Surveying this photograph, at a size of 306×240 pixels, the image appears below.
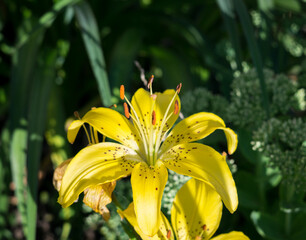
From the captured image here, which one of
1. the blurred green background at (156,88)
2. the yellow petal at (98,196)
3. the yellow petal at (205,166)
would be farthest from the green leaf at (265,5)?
the yellow petal at (98,196)

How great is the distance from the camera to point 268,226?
83cm

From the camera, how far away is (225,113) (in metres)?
1.00

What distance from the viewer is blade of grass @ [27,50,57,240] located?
0.97 m

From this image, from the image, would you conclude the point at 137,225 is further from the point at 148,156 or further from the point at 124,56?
the point at 124,56

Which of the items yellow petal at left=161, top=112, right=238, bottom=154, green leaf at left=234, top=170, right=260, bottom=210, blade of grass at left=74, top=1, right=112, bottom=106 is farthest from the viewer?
blade of grass at left=74, top=1, right=112, bottom=106

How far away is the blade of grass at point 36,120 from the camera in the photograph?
965 mm

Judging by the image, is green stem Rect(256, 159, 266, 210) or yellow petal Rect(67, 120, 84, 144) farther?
green stem Rect(256, 159, 266, 210)

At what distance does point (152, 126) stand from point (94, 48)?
17.1 inches

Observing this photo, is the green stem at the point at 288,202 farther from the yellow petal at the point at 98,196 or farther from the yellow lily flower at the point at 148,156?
the yellow petal at the point at 98,196

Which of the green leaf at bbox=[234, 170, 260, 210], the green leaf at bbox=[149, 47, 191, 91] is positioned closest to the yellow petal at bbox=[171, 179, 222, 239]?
the green leaf at bbox=[234, 170, 260, 210]

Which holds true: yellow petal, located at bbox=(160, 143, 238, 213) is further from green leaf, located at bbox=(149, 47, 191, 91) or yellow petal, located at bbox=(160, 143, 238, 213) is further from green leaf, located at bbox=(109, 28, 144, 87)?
green leaf, located at bbox=(149, 47, 191, 91)

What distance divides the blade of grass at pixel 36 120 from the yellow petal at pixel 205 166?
416 mm

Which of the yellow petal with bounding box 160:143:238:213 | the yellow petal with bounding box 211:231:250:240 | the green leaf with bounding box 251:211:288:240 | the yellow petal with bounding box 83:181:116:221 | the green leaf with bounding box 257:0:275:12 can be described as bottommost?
the green leaf with bounding box 251:211:288:240

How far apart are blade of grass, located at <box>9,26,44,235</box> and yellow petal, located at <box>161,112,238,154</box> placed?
516 millimetres
